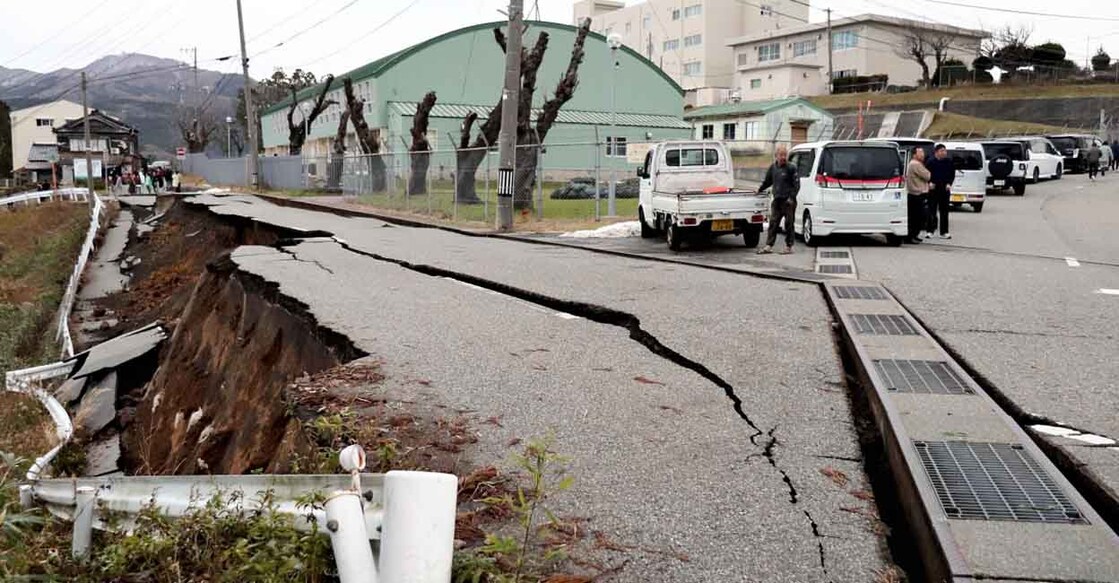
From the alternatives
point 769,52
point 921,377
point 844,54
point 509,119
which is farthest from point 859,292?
point 769,52

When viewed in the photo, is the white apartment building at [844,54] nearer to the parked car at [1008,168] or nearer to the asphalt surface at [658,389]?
the parked car at [1008,168]

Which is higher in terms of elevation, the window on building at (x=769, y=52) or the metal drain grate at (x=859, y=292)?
the window on building at (x=769, y=52)

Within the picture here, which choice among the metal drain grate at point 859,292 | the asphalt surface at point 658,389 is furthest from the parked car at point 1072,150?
the metal drain grate at point 859,292

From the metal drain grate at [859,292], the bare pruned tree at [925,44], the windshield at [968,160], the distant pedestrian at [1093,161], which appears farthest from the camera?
the bare pruned tree at [925,44]

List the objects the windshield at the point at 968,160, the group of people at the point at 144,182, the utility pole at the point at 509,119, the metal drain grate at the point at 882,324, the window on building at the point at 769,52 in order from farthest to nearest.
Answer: the window on building at the point at 769,52 → the group of people at the point at 144,182 → the windshield at the point at 968,160 → the utility pole at the point at 509,119 → the metal drain grate at the point at 882,324

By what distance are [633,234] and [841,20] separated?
6114 cm

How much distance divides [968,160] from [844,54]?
55.2m

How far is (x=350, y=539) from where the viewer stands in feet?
10.6

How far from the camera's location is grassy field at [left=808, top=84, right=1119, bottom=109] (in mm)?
58312

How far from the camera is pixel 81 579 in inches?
142

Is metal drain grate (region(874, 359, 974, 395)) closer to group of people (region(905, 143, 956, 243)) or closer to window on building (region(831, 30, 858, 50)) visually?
group of people (region(905, 143, 956, 243))

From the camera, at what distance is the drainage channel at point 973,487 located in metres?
3.34

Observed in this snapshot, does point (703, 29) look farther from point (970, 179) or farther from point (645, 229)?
point (645, 229)

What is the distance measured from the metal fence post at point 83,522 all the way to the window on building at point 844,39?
254ft
